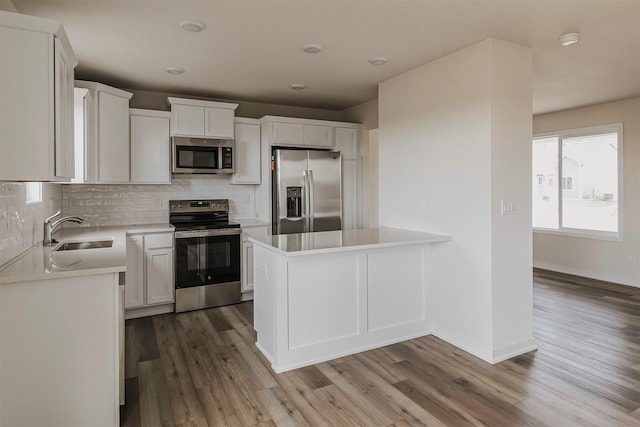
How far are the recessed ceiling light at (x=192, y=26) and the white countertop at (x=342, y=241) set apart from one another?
1.56 meters

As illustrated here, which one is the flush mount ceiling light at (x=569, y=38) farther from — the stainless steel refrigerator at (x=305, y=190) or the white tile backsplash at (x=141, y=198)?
the white tile backsplash at (x=141, y=198)

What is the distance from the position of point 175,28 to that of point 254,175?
226 centimetres

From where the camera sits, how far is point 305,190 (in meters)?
4.88

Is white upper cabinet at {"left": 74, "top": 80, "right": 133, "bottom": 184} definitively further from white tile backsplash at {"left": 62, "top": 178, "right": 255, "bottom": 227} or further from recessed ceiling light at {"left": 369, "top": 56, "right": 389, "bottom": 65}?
recessed ceiling light at {"left": 369, "top": 56, "right": 389, "bottom": 65}

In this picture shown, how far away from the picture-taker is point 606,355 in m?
3.04

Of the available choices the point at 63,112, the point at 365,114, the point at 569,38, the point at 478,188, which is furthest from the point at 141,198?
the point at 569,38

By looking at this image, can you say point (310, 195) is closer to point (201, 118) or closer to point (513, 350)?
point (201, 118)

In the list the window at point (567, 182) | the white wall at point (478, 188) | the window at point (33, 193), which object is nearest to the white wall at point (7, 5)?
the window at point (33, 193)

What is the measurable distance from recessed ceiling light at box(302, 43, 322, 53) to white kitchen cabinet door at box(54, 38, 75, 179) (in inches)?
64.0

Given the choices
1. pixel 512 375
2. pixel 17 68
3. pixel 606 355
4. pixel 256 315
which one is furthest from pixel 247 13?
pixel 606 355

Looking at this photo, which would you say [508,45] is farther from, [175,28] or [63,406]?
[63,406]

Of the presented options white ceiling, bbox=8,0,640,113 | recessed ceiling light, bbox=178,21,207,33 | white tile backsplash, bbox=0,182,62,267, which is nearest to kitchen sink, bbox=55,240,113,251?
white tile backsplash, bbox=0,182,62,267

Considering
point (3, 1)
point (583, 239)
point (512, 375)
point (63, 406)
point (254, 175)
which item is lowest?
point (512, 375)

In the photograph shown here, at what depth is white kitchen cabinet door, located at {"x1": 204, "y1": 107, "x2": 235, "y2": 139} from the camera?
4.50 metres
